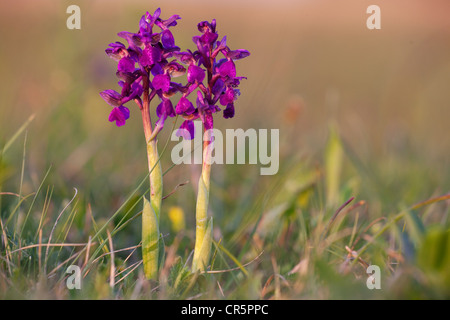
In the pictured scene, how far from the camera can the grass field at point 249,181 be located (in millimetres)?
1789

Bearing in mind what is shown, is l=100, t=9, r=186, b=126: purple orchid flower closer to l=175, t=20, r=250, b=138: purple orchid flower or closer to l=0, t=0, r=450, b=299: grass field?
l=175, t=20, r=250, b=138: purple orchid flower

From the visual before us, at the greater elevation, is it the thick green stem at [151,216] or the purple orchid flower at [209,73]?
the purple orchid flower at [209,73]

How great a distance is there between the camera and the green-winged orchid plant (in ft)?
5.97

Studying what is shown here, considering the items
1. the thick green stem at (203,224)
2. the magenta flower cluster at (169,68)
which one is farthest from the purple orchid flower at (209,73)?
the thick green stem at (203,224)

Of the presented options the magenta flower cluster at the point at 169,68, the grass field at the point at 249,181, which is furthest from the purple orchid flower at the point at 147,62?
the grass field at the point at 249,181

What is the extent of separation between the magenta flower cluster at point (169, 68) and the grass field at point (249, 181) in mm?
217

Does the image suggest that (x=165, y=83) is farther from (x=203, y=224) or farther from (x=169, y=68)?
(x=203, y=224)

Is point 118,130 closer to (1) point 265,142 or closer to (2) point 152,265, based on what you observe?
(1) point 265,142

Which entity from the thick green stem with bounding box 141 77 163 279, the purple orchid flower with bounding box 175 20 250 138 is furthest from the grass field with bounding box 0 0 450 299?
the purple orchid flower with bounding box 175 20 250 138

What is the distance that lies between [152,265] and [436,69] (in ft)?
17.1

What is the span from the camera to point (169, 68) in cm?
184

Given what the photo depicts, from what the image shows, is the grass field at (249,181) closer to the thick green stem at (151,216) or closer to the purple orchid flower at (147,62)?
the thick green stem at (151,216)

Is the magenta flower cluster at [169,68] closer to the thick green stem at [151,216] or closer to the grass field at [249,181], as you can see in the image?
the thick green stem at [151,216]

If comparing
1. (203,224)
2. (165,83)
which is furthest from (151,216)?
(165,83)
